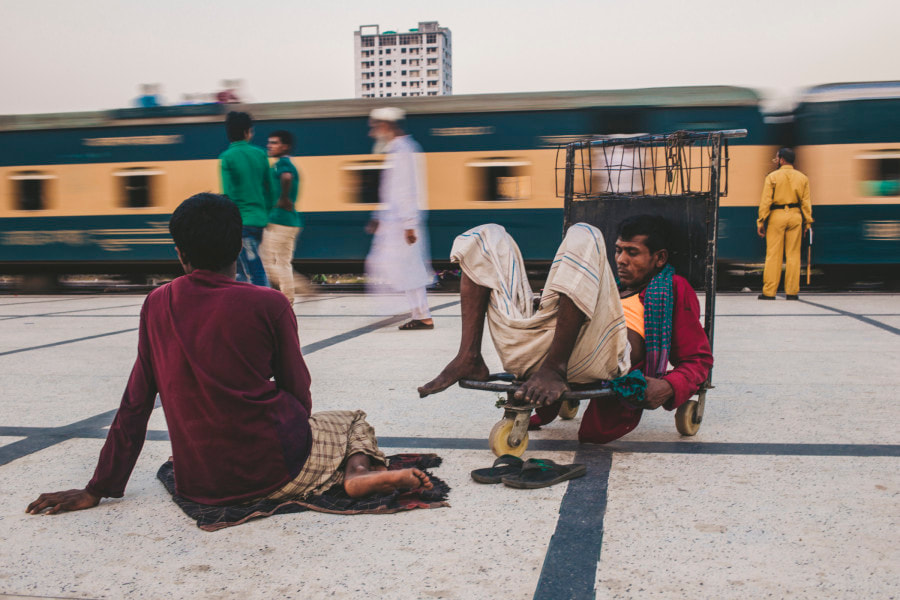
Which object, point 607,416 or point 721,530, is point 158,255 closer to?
point 607,416

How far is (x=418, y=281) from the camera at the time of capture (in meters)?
7.38

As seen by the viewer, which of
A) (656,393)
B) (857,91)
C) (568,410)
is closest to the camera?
(656,393)

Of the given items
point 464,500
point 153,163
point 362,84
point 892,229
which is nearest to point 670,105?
point 892,229

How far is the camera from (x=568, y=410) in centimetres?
382

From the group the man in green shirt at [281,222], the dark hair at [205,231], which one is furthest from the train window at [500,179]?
the dark hair at [205,231]

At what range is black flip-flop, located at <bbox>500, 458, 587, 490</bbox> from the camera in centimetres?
283

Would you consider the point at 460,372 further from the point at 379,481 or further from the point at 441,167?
the point at 441,167

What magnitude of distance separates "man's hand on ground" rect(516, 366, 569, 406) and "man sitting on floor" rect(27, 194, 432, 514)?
20.5 inches

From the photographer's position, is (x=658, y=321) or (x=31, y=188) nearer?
(x=658, y=321)

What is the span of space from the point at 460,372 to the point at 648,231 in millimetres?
1026

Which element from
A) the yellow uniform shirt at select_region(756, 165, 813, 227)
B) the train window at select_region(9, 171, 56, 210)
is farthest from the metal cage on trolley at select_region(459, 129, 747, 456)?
the train window at select_region(9, 171, 56, 210)

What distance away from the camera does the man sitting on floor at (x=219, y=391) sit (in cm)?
246

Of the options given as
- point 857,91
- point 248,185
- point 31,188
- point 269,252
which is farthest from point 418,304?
point 31,188

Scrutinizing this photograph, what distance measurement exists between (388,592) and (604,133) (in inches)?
430
